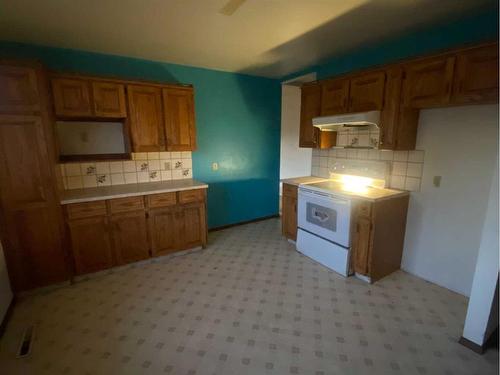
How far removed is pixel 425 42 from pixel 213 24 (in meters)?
2.00

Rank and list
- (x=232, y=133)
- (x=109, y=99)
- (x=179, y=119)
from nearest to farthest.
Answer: (x=109, y=99), (x=179, y=119), (x=232, y=133)

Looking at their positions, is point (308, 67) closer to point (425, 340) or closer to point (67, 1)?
point (67, 1)

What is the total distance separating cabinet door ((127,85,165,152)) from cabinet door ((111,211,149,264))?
776 millimetres

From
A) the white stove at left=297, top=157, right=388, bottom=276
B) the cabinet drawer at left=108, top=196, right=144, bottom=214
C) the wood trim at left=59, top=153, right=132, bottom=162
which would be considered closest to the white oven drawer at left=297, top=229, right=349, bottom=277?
the white stove at left=297, top=157, right=388, bottom=276

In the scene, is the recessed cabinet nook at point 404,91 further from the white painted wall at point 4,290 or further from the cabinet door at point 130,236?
the white painted wall at point 4,290

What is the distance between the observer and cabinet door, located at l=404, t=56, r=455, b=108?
199 cm

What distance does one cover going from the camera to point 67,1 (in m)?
1.76

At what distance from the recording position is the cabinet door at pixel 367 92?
2.46 meters

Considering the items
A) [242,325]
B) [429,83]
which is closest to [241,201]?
[242,325]

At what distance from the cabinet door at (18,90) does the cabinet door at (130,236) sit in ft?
3.97

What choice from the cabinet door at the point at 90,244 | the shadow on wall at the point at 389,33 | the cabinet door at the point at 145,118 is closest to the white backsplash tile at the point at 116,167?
the cabinet door at the point at 145,118

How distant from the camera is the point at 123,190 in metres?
2.73

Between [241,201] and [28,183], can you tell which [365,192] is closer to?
[241,201]

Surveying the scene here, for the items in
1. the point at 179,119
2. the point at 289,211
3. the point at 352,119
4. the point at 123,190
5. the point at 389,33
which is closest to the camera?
the point at 389,33
